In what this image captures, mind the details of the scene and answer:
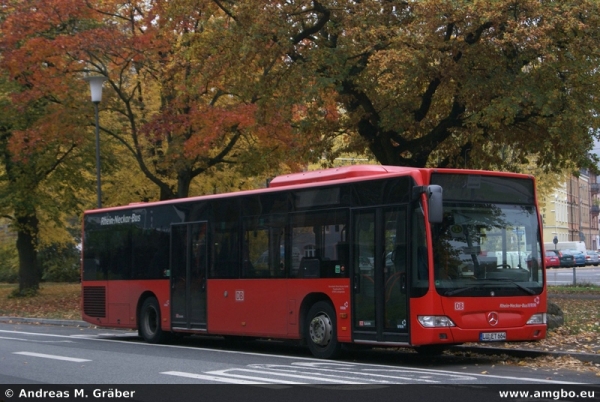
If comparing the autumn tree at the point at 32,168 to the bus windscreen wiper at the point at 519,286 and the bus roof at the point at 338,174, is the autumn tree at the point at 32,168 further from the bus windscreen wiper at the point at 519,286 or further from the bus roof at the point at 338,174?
the bus windscreen wiper at the point at 519,286

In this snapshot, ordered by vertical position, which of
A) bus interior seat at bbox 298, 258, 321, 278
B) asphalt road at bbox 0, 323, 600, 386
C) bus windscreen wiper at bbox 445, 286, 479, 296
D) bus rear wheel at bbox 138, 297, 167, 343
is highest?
bus interior seat at bbox 298, 258, 321, 278

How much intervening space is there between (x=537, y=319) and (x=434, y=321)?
2.05 meters

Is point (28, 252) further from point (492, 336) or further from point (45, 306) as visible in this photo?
point (492, 336)

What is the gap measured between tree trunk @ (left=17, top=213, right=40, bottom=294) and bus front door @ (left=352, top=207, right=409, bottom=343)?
25.7 metres

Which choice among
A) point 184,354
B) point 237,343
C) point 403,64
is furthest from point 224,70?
point 184,354

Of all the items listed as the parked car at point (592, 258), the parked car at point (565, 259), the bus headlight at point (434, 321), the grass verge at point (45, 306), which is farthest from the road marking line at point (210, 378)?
the parked car at point (592, 258)

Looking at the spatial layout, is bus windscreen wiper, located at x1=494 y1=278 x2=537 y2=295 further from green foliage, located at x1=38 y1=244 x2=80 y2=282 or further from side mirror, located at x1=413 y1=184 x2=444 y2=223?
green foliage, located at x1=38 y1=244 x2=80 y2=282

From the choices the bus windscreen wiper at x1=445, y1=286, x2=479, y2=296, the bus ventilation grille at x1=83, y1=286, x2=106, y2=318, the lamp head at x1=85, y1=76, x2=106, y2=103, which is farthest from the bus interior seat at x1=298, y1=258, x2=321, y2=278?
the lamp head at x1=85, y1=76, x2=106, y2=103

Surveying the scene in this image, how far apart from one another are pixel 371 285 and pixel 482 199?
2227 millimetres

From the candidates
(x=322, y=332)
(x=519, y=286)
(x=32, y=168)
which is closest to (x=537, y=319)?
(x=519, y=286)

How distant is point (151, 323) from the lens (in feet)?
66.1

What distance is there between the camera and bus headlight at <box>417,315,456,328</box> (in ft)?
43.2

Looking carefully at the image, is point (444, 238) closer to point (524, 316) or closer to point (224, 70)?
point (524, 316)

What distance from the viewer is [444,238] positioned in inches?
534
